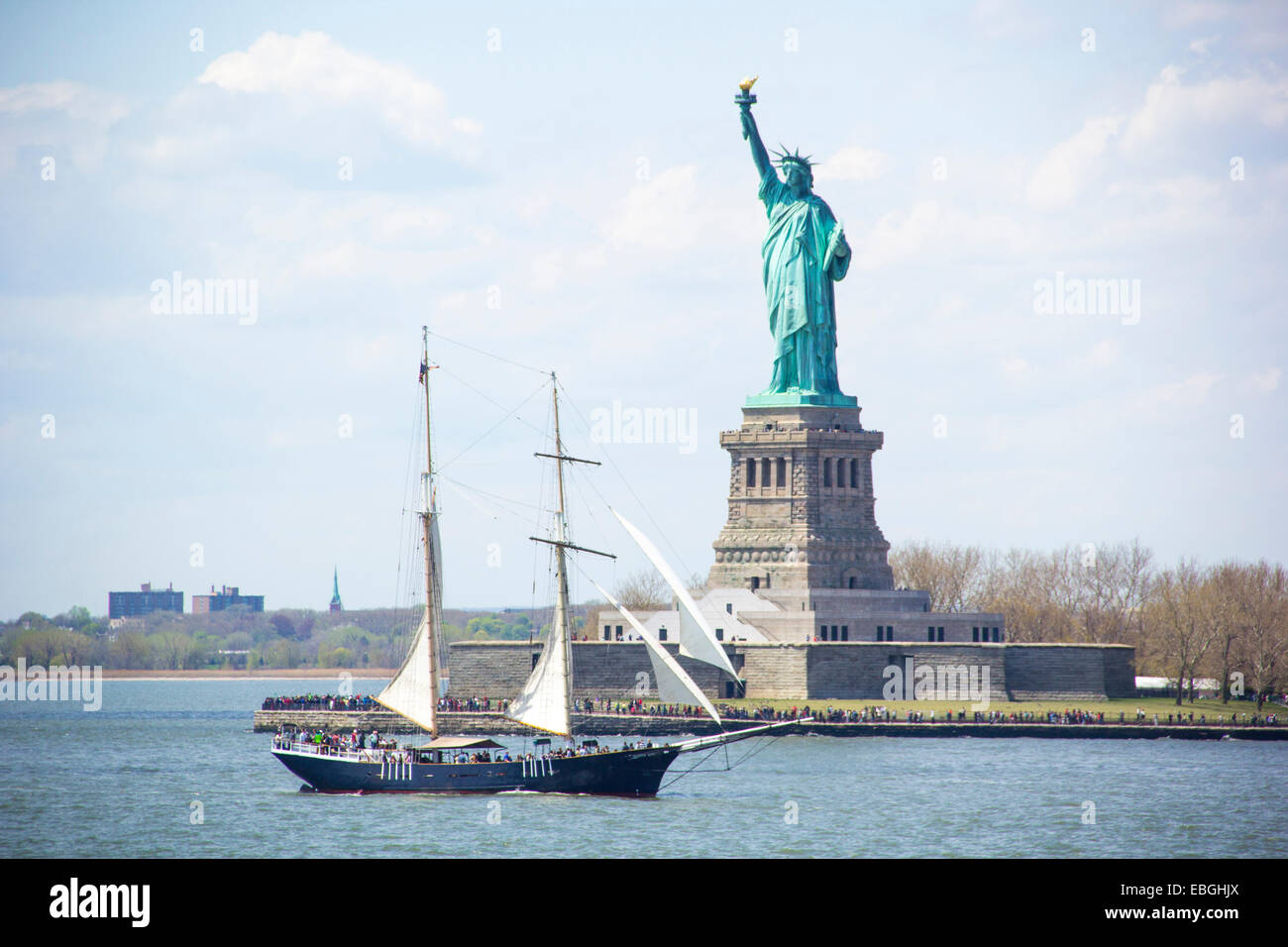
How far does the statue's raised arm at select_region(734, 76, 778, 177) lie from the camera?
124250 millimetres

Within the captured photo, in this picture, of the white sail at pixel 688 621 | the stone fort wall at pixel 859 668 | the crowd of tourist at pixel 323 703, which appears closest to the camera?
the white sail at pixel 688 621

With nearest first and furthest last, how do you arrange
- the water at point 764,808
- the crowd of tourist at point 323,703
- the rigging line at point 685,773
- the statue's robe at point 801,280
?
1. the water at point 764,808
2. the rigging line at point 685,773
3. the crowd of tourist at point 323,703
4. the statue's robe at point 801,280

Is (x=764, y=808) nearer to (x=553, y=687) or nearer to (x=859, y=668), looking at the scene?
(x=553, y=687)

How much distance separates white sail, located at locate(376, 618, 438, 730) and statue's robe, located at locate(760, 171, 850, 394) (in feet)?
157

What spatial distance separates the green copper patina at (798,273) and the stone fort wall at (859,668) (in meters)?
16.1

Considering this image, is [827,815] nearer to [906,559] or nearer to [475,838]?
[475,838]

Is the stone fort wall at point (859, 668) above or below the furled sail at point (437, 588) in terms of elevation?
below

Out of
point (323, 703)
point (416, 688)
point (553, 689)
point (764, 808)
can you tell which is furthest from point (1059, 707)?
point (416, 688)

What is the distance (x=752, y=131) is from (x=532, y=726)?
5268cm

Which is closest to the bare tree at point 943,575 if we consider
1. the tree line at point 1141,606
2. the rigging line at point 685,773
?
the tree line at point 1141,606

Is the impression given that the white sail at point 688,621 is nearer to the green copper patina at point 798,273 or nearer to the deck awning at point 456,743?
the deck awning at point 456,743

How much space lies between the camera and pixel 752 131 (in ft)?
410

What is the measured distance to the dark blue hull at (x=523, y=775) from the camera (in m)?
81.2
